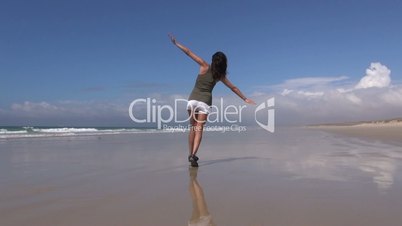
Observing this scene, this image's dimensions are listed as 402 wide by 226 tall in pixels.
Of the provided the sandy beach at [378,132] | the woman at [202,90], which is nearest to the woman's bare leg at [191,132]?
the woman at [202,90]

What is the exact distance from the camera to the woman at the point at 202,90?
5863mm

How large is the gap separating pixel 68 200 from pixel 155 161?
3.17m

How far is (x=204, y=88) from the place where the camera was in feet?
19.8

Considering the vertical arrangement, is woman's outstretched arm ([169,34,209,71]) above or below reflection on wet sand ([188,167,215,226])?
above

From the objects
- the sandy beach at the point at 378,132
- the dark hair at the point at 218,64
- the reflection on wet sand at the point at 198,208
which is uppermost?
the dark hair at the point at 218,64

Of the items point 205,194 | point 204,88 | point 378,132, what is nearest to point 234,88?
point 204,88

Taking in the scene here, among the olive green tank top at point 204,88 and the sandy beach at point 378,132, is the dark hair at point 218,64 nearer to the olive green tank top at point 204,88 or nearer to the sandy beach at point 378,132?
the olive green tank top at point 204,88

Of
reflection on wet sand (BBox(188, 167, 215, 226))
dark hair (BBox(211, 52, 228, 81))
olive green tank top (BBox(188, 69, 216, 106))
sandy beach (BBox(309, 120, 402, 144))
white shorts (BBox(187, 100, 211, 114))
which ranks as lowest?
reflection on wet sand (BBox(188, 167, 215, 226))

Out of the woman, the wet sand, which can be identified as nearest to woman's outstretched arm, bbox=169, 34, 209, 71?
the woman

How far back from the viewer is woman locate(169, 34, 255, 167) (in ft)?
19.2

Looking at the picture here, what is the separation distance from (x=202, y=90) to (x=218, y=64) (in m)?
0.52

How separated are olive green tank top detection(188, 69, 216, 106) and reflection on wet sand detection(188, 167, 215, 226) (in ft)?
6.41

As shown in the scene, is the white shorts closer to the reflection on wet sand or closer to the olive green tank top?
the olive green tank top

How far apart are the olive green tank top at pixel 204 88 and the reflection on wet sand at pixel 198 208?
1.95 meters
